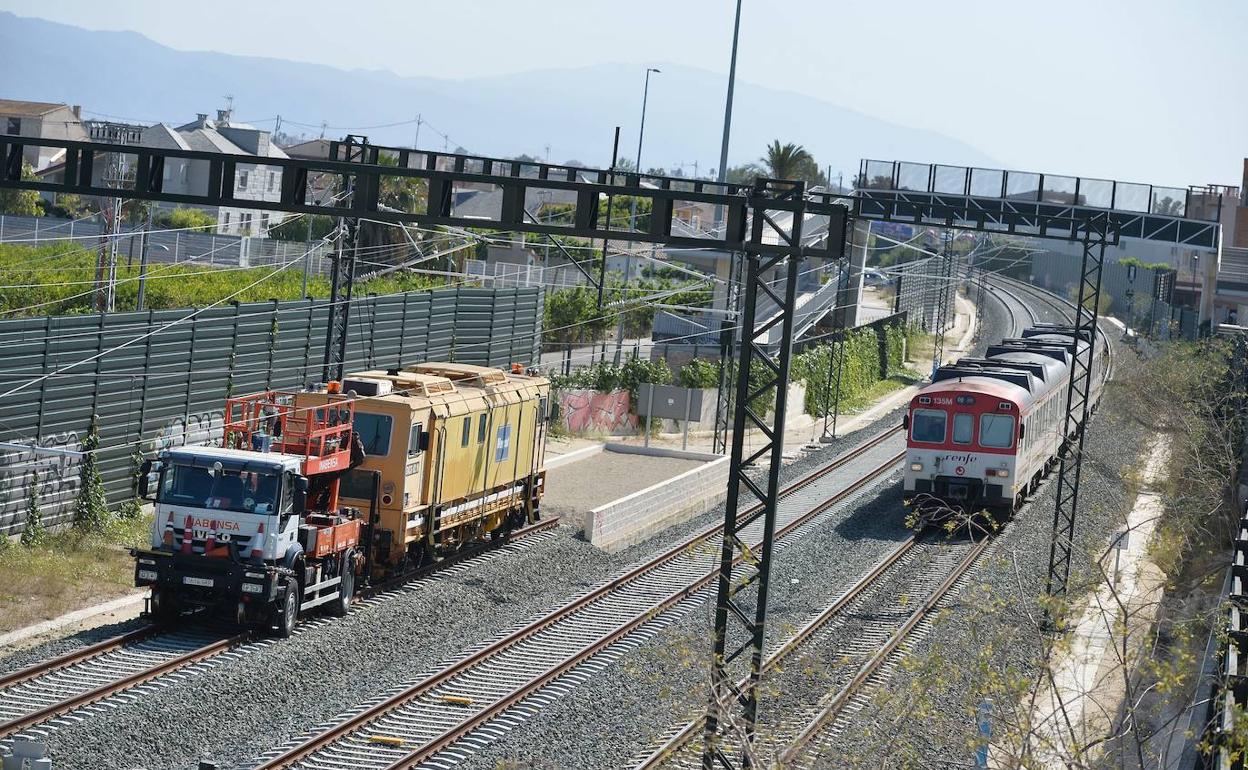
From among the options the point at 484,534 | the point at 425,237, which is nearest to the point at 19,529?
the point at 484,534

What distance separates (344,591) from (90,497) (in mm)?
7359

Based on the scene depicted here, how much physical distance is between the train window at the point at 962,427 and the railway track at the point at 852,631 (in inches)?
88.4

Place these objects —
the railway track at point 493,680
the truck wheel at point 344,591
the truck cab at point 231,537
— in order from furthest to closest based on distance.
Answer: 1. the truck wheel at point 344,591
2. the truck cab at point 231,537
3. the railway track at point 493,680

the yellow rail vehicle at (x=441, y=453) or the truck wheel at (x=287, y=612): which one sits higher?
the yellow rail vehicle at (x=441, y=453)

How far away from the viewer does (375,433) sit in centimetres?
2336

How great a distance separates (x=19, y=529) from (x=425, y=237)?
37074 millimetres

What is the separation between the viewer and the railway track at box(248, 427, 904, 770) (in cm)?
1541

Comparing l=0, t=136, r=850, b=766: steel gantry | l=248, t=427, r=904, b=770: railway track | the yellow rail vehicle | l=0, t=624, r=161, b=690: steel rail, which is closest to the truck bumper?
l=0, t=624, r=161, b=690: steel rail

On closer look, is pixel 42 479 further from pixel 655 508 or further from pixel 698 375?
pixel 698 375

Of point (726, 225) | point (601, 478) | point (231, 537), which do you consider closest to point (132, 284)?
point (601, 478)

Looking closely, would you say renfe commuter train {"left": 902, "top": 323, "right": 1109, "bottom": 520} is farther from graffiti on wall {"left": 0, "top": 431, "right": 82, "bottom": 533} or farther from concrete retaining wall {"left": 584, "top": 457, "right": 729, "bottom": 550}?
graffiti on wall {"left": 0, "top": 431, "right": 82, "bottom": 533}

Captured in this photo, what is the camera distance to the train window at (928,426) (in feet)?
107

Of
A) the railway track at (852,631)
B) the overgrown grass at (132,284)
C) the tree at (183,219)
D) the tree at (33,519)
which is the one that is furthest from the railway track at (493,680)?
the tree at (183,219)

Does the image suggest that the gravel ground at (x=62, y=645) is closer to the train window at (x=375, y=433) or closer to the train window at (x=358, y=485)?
the train window at (x=358, y=485)
